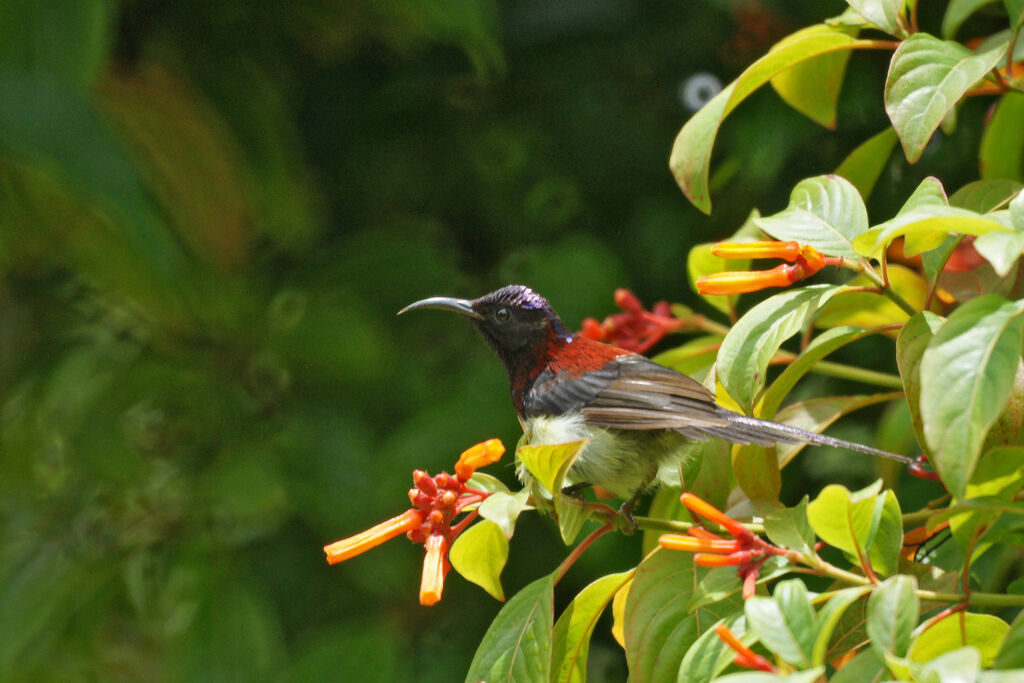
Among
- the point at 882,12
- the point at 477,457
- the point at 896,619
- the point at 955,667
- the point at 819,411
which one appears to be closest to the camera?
the point at 955,667

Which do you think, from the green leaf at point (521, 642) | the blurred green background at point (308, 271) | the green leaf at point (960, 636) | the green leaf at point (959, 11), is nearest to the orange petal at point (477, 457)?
the green leaf at point (521, 642)

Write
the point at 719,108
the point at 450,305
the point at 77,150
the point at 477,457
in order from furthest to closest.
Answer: the point at 77,150 → the point at 450,305 → the point at 719,108 → the point at 477,457

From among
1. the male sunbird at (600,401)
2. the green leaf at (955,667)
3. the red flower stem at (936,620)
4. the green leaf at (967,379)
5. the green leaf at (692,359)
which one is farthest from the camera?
the green leaf at (692,359)

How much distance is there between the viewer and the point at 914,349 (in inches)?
41.7

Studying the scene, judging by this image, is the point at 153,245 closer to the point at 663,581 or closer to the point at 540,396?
the point at 540,396

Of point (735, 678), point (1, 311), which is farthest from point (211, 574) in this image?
point (735, 678)

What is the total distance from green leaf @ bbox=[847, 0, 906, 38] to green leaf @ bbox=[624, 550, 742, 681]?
73 centimetres

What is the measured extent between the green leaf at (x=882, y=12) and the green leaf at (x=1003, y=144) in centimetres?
49

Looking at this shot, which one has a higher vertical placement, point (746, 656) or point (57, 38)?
point (57, 38)

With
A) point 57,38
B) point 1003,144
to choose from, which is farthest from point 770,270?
point 57,38

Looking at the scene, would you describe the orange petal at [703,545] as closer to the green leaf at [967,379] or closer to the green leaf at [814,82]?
the green leaf at [967,379]

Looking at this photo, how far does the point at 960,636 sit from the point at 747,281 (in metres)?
0.45

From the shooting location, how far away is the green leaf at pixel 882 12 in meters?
1.27

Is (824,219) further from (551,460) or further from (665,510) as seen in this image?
(665,510)
